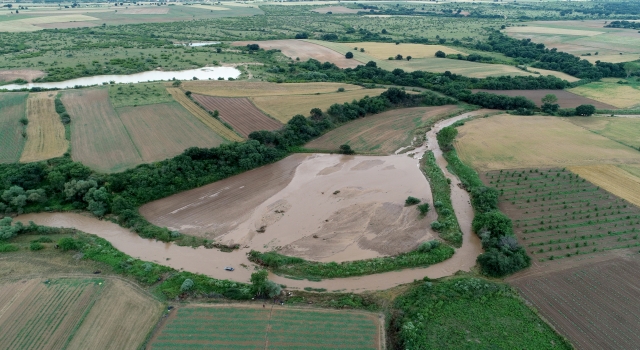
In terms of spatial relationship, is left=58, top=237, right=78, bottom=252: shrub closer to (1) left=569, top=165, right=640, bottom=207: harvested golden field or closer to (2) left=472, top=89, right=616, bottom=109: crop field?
(1) left=569, top=165, right=640, bottom=207: harvested golden field

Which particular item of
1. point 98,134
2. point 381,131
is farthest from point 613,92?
point 98,134

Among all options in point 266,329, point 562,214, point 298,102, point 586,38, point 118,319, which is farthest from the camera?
point 586,38

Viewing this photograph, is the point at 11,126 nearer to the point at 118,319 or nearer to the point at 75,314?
the point at 75,314

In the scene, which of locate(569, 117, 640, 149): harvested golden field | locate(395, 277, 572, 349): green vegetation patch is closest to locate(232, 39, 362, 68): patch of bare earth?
locate(569, 117, 640, 149): harvested golden field

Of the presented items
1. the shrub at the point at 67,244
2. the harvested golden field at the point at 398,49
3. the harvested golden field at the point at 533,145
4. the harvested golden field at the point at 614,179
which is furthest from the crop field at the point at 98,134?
the harvested golden field at the point at 398,49

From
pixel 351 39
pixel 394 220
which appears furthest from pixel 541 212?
pixel 351 39

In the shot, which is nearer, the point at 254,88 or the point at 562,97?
the point at 254,88

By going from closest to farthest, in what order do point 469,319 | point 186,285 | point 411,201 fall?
point 469,319 → point 186,285 → point 411,201
